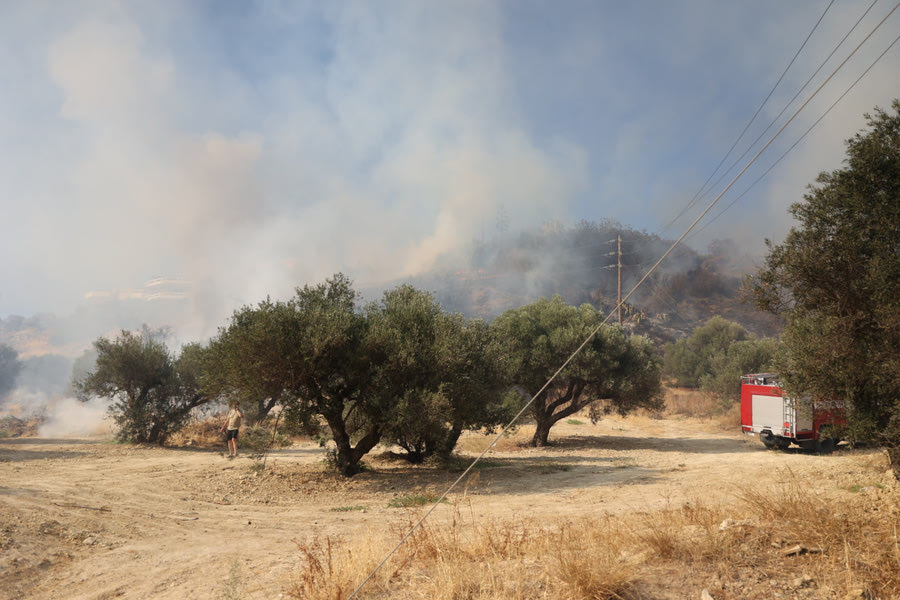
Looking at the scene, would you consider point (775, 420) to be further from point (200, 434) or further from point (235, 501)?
point (200, 434)

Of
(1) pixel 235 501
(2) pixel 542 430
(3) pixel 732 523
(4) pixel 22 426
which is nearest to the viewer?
(3) pixel 732 523

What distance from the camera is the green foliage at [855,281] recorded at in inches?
395

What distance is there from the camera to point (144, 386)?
26.3 m

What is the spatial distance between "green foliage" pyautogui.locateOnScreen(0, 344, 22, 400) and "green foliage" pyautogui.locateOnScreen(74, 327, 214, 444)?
7765 centimetres

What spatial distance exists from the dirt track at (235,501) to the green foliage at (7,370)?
81206 mm

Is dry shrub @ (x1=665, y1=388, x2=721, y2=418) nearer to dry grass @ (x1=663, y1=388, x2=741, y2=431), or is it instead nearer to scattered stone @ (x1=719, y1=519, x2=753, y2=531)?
dry grass @ (x1=663, y1=388, x2=741, y2=431)

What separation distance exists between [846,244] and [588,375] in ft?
53.6

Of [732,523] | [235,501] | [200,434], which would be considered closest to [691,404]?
[200,434]

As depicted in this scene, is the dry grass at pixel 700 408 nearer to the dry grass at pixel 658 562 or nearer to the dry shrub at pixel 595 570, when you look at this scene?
the dry grass at pixel 658 562

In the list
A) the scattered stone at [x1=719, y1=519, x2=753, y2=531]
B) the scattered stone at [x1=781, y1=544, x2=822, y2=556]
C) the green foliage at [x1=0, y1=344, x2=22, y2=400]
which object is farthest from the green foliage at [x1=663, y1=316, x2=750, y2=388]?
the green foliage at [x1=0, y1=344, x2=22, y2=400]

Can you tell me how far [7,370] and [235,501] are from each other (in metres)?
99.3

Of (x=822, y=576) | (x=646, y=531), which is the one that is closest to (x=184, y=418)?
(x=646, y=531)

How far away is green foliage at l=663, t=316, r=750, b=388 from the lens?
57750mm

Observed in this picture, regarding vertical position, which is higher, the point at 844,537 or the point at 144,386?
the point at 144,386
